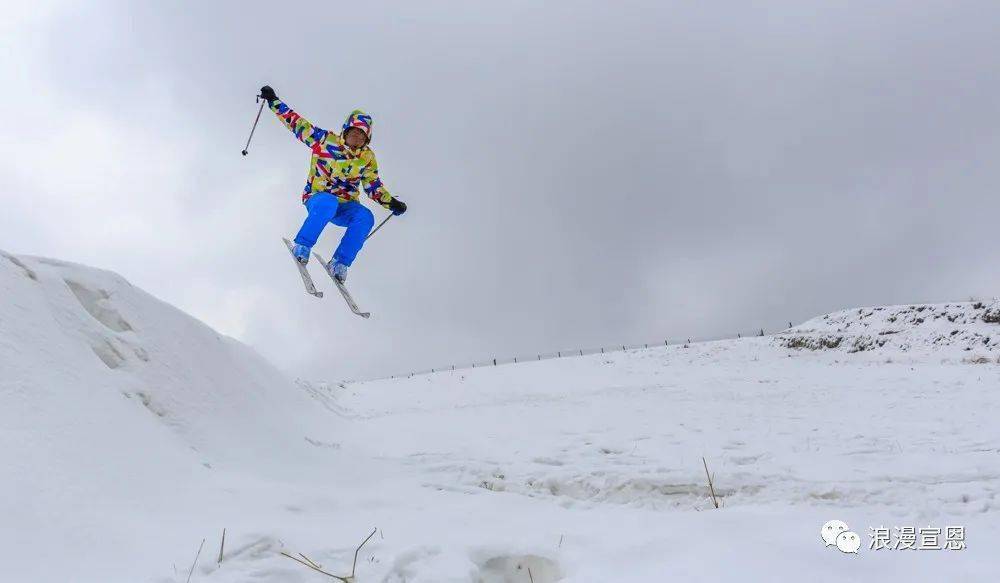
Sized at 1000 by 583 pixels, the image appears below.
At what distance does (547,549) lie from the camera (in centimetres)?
357

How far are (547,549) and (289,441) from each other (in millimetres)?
3637

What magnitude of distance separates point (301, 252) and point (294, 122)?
81.7 inches

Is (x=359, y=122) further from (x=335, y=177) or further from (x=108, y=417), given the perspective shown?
(x=108, y=417)

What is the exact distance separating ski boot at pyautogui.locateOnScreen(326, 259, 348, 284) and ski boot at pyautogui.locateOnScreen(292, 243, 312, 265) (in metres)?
0.59

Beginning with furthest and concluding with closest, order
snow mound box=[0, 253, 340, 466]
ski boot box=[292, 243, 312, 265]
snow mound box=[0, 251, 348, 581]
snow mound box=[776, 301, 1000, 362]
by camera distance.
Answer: snow mound box=[776, 301, 1000, 362], ski boot box=[292, 243, 312, 265], snow mound box=[0, 253, 340, 466], snow mound box=[0, 251, 348, 581]

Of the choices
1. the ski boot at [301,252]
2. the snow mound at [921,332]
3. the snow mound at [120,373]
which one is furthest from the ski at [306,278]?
the snow mound at [921,332]

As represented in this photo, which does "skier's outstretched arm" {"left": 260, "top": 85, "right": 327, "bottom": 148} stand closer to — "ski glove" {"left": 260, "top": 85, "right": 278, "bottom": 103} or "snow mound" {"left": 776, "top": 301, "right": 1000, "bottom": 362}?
"ski glove" {"left": 260, "top": 85, "right": 278, "bottom": 103}

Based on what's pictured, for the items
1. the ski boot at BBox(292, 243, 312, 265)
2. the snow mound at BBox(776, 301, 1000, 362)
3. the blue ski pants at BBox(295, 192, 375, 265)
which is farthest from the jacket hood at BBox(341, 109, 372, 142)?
the snow mound at BBox(776, 301, 1000, 362)

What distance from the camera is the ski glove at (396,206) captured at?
30.3 ft

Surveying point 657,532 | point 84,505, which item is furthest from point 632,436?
point 84,505

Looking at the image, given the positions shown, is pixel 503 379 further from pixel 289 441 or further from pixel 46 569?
pixel 46 569

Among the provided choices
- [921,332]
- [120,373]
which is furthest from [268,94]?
[921,332]

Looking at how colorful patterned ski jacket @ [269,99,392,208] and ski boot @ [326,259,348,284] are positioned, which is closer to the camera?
colorful patterned ski jacket @ [269,99,392,208]

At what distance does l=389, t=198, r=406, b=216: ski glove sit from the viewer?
Result: 30.3ft
